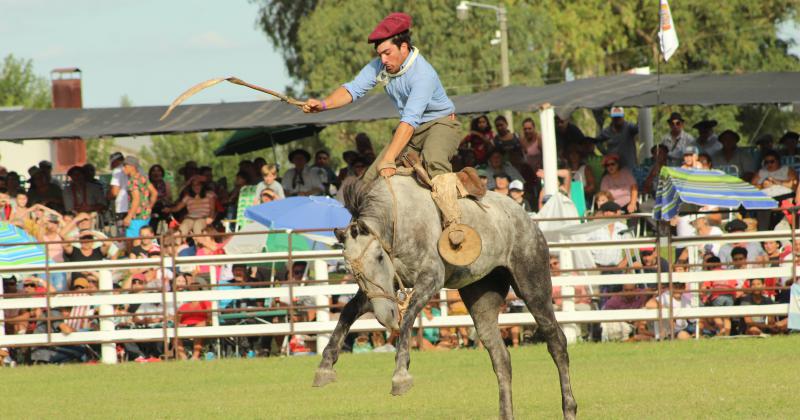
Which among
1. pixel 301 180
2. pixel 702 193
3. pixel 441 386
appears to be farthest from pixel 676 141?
pixel 441 386

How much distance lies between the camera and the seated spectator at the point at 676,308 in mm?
17453

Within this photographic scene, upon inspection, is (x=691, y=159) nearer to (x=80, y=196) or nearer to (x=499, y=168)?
(x=499, y=168)

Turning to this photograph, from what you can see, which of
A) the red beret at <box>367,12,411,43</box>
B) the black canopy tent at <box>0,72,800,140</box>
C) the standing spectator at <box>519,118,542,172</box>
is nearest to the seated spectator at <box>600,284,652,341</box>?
the black canopy tent at <box>0,72,800,140</box>

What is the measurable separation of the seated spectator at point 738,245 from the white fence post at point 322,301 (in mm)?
5280

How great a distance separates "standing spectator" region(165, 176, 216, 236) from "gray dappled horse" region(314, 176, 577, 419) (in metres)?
11.1

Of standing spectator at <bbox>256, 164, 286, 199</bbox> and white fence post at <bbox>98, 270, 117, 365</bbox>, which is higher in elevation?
standing spectator at <bbox>256, 164, 286, 199</bbox>

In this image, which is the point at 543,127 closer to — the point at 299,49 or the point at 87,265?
the point at 87,265

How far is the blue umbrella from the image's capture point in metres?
18.1

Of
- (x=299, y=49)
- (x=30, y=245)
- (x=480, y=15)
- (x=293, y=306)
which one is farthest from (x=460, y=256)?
(x=299, y=49)

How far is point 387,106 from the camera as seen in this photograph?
69.1 ft

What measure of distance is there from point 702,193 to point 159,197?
32.4 feet

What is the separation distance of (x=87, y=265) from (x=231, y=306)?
6.73 feet

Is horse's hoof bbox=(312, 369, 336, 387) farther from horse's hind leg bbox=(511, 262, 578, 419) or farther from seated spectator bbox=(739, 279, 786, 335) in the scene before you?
seated spectator bbox=(739, 279, 786, 335)

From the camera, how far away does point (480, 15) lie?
163 ft
